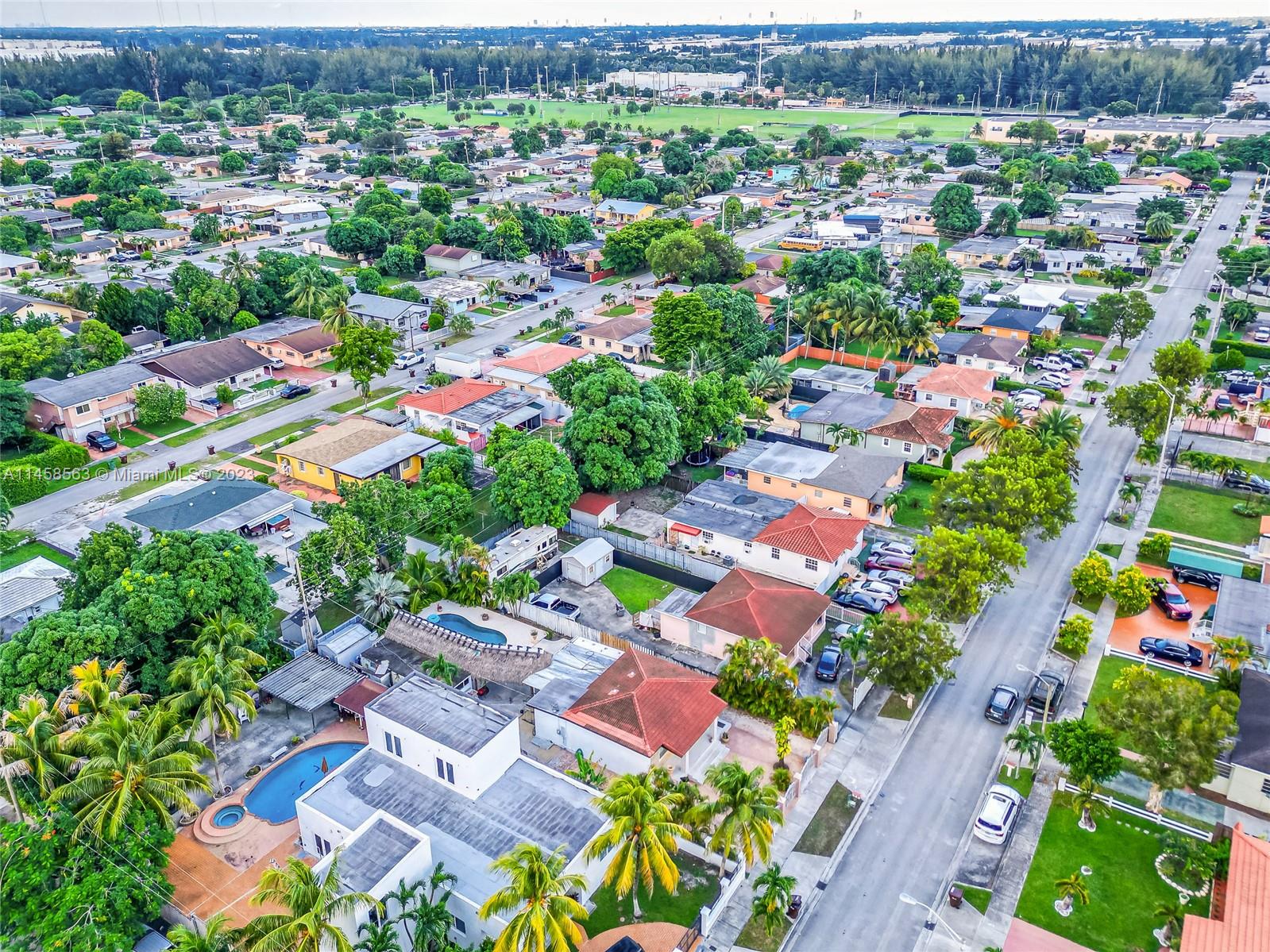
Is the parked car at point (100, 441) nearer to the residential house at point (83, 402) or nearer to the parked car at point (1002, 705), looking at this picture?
the residential house at point (83, 402)

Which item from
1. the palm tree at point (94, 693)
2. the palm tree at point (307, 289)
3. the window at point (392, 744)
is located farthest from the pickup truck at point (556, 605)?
the palm tree at point (307, 289)

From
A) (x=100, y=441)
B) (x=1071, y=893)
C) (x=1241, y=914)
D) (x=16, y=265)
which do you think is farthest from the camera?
(x=16, y=265)

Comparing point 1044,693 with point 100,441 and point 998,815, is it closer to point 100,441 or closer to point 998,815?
Result: point 998,815

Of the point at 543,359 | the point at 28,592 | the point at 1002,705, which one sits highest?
the point at 543,359

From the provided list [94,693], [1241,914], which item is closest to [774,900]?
[1241,914]

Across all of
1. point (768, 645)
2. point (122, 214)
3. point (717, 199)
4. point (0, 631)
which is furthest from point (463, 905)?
point (717, 199)

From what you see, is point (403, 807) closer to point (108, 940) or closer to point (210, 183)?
point (108, 940)

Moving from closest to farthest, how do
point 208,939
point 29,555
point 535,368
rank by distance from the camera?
point 208,939 → point 29,555 → point 535,368
